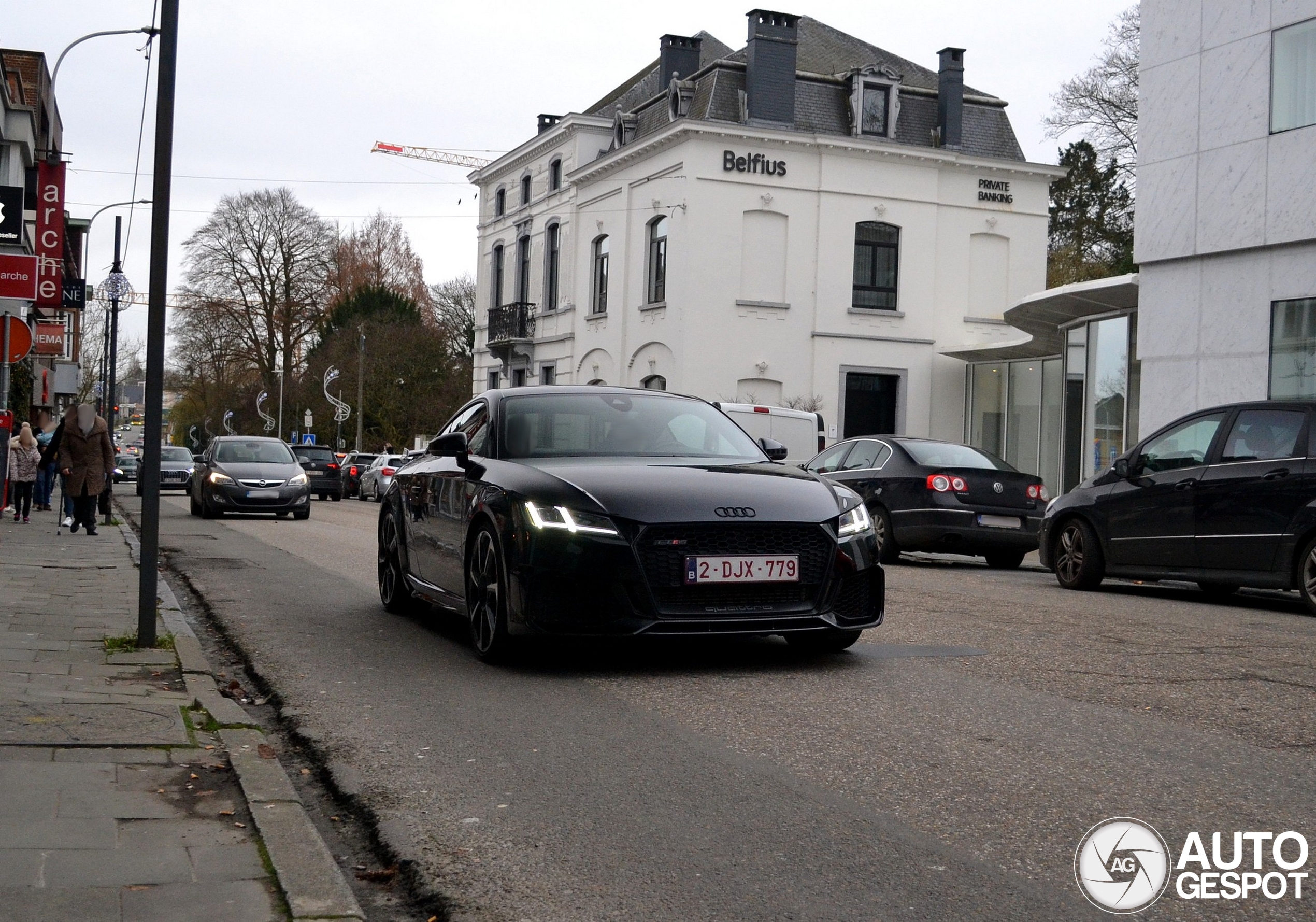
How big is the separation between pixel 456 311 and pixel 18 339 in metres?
73.5

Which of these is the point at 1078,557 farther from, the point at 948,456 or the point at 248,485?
the point at 248,485

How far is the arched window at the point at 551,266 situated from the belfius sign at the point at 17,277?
34.3m

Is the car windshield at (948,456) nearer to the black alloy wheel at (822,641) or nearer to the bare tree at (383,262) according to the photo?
the black alloy wheel at (822,641)

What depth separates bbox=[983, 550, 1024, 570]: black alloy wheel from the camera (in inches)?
670

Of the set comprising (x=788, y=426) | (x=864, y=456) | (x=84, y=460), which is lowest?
(x=84, y=460)

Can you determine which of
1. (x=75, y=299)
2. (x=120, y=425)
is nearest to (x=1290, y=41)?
(x=75, y=299)

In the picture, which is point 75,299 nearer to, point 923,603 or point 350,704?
point 923,603

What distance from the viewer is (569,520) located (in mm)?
7137

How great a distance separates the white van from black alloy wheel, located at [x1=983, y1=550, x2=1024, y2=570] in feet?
22.0

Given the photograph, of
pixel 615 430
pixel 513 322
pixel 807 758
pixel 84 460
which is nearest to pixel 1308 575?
pixel 615 430

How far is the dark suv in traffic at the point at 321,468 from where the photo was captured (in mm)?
40344

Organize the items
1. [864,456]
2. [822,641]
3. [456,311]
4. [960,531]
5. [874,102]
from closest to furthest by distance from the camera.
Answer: [822,641] → [960,531] → [864,456] → [874,102] → [456,311]

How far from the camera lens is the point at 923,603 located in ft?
37.2

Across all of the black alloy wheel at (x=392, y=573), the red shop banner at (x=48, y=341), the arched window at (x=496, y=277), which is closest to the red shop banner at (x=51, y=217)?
the red shop banner at (x=48, y=341)
